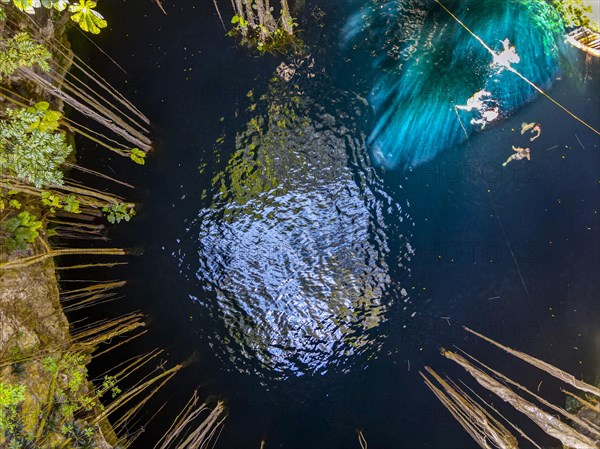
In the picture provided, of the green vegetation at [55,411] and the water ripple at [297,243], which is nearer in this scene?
the green vegetation at [55,411]

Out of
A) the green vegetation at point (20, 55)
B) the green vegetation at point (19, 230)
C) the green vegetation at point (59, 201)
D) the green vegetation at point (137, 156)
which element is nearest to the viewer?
the green vegetation at point (20, 55)

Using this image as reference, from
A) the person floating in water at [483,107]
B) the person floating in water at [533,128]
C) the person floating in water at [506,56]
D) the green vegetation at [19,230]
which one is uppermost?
the green vegetation at [19,230]

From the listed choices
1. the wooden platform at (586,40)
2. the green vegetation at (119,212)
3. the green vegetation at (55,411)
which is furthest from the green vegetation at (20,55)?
the wooden platform at (586,40)

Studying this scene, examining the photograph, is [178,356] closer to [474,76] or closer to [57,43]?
[57,43]

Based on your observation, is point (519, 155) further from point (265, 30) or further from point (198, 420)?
point (198, 420)

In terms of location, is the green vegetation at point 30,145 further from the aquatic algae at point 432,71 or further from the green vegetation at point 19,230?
the aquatic algae at point 432,71

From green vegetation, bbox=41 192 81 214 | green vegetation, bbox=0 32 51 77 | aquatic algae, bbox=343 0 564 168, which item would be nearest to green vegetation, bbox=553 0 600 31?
aquatic algae, bbox=343 0 564 168
